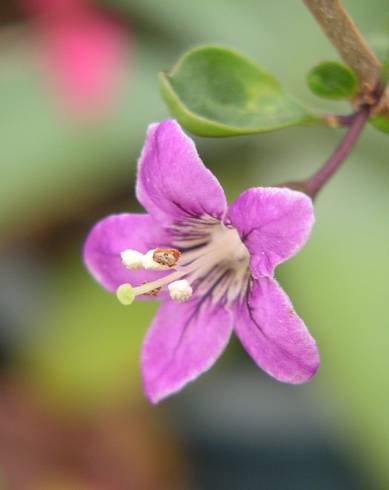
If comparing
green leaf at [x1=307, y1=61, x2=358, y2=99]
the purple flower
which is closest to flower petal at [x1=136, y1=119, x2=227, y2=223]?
the purple flower

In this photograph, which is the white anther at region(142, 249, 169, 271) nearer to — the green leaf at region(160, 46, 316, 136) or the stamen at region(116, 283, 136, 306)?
the stamen at region(116, 283, 136, 306)

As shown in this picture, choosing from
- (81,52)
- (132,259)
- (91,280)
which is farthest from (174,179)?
(81,52)

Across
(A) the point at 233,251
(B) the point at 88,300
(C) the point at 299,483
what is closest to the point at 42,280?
(B) the point at 88,300

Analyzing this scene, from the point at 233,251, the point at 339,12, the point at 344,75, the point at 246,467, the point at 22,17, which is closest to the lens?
the point at 339,12

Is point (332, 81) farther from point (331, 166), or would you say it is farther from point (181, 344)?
point (181, 344)

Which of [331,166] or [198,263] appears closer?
[331,166]

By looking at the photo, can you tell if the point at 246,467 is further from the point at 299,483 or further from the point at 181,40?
the point at 181,40
